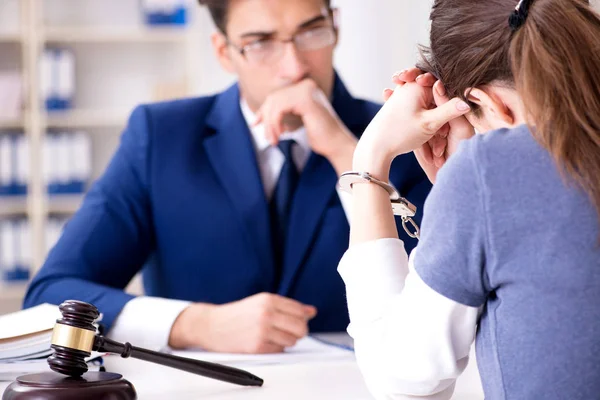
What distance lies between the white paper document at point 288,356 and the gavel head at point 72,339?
35cm

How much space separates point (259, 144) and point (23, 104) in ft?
8.53

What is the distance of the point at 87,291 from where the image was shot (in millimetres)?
1587

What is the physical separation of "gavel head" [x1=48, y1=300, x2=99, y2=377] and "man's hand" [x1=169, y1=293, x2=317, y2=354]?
0.46 meters

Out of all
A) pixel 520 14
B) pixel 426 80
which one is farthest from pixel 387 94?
pixel 520 14

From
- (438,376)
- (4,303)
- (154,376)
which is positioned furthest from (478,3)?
(4,303)

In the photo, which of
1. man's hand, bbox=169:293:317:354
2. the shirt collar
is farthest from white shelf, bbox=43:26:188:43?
man's hand, bbox=169:293:317:354

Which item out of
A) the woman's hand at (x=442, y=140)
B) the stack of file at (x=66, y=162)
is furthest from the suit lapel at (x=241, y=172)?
the stack of file at (x=66, y=162)

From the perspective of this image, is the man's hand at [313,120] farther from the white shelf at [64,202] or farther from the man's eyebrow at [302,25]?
the white shelf at [64,202]

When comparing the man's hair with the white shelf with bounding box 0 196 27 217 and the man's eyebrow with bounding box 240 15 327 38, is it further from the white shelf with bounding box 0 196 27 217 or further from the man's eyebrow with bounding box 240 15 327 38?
the white shelf with bounding box 0 196 27 217

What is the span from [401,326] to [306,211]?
983 mm

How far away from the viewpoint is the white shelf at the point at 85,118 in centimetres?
414

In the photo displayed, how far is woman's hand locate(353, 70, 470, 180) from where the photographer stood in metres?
1.01

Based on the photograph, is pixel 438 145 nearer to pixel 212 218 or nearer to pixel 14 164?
→ pixel 212 218

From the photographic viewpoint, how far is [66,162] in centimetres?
410
